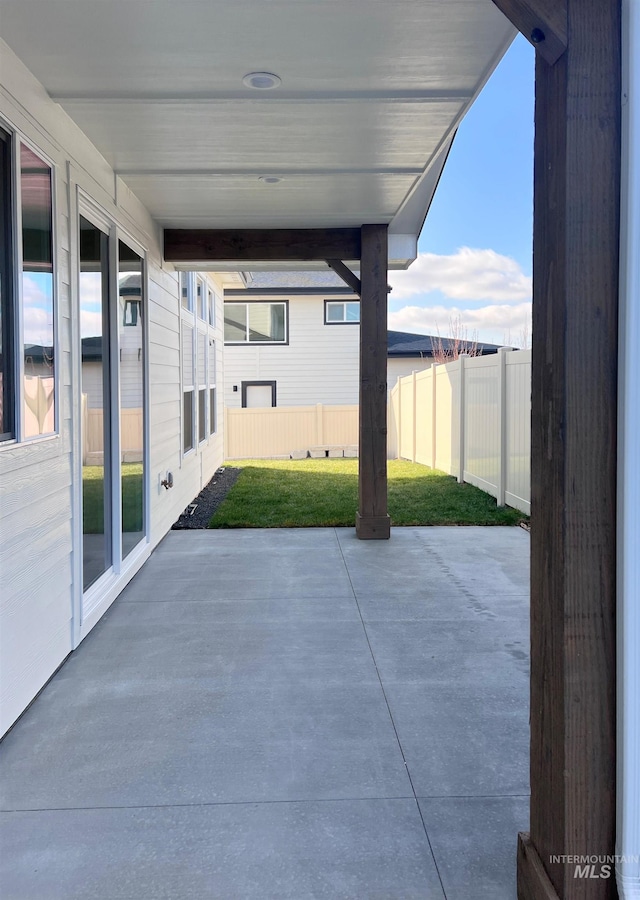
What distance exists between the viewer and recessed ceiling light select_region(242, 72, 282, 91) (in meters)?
3.51

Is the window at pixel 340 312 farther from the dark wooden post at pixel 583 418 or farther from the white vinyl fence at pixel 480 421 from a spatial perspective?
the dark wooden post at pixel 583 418

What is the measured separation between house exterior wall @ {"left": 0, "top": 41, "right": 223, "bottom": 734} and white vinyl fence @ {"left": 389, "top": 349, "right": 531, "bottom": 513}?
3.52 metres

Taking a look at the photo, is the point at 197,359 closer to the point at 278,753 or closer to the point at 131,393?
the point at 131,393

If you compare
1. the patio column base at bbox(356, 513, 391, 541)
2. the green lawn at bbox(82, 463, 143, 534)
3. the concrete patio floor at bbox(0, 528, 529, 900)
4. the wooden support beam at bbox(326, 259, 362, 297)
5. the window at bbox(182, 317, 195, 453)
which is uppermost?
the wooden support beam at bbox(326, 259, 362, 297)

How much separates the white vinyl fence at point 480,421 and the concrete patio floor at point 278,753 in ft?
8.33

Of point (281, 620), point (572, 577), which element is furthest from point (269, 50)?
point (281, 620)

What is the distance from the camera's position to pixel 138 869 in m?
2.12

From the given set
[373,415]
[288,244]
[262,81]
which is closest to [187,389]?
[288,244]

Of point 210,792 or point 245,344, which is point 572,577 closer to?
point 210,792

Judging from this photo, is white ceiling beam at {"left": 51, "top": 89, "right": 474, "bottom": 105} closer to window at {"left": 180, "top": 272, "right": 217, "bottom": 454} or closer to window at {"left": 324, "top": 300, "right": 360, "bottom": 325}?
window at {"left": 180, "top": 272, "right": 217, "bottom": 454}

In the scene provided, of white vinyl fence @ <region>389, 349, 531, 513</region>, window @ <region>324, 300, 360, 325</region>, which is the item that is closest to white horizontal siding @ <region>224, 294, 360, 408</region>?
window @ <region>324, 300, 360, 325</region>

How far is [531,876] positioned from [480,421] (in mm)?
7813

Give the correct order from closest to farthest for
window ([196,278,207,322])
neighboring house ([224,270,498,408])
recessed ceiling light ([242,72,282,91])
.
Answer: recessed ceiling light ([242,72,282,91]) → window ([196,278,207,322]) → neighboring house ([224,270,498,408])

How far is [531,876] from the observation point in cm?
188
